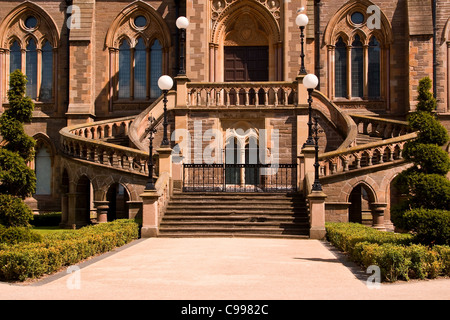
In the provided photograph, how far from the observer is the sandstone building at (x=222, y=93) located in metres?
23.8

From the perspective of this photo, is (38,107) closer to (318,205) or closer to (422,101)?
(318,205)

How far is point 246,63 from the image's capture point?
32.3 meters

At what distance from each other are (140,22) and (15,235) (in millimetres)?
21927

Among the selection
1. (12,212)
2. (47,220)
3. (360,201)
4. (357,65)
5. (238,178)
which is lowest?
(47,220)

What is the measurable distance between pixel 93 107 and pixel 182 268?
70.4 ft

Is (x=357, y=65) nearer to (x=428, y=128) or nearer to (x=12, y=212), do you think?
(x=428, y=128)

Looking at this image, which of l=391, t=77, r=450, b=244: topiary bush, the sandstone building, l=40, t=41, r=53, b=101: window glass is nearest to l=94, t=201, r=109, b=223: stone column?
the sandstone building

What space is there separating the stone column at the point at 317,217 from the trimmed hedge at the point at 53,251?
19.9 feet

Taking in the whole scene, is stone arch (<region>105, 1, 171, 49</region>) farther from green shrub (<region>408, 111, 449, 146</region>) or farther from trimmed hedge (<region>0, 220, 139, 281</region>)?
green shrub (<region>408, 111, 449, 146</region>)

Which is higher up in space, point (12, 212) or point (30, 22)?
point (30, 22)

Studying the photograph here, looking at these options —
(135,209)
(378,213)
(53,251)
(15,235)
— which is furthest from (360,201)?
(53,251)

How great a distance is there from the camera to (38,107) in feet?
112

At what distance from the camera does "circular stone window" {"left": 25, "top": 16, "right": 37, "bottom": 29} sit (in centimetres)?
3466
